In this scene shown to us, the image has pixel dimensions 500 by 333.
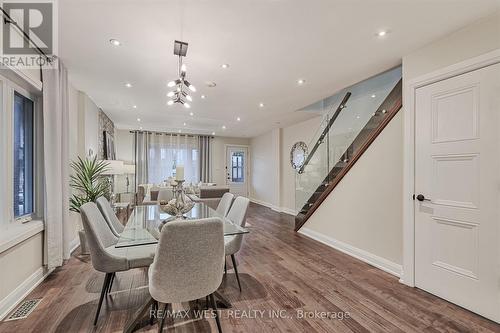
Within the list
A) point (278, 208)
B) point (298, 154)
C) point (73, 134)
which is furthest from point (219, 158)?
point (73, 134)

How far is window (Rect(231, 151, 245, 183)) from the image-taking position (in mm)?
9078

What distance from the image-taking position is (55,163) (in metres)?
2.67

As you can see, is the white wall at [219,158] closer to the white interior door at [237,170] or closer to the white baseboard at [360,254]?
the white interior door at [237,170]

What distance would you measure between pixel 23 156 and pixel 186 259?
2574 mm

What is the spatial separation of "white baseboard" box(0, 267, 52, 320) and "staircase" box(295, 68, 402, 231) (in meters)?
3.98

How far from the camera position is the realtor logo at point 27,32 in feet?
6.09

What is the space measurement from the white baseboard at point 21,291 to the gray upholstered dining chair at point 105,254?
2.75 ft

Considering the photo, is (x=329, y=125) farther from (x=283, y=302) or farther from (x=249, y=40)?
(x=283, y=302)

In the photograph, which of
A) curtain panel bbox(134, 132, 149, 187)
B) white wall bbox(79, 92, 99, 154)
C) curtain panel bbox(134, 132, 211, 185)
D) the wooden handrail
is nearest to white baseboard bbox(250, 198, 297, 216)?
the wooden handrail

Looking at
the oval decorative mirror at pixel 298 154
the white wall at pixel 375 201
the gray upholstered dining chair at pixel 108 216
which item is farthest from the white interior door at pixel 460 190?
the oval decorative mirror at pixel 298 154

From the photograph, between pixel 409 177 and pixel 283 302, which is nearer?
pixel 283 302

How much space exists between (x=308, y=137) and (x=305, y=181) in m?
1.63

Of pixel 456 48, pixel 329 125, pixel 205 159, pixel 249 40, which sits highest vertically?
pixel 249 40

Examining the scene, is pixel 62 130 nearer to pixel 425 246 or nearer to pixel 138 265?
pixel 138 265
